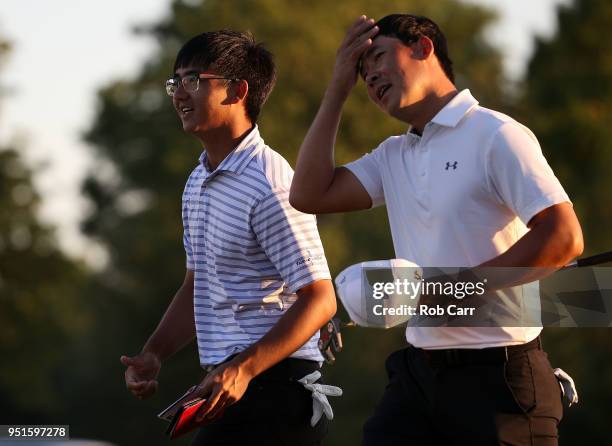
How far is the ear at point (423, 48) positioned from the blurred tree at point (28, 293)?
29.8m

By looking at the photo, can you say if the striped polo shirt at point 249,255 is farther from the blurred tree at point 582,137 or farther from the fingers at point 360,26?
the blurred tree at point 582,137

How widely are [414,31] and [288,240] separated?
100cm

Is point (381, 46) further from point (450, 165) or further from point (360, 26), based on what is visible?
point (450, 165)

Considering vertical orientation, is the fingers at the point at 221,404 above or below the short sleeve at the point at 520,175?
below

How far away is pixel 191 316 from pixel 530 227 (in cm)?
221

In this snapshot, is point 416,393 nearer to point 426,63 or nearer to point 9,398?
point 426,63

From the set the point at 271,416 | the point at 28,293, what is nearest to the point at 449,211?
the point at 271,416

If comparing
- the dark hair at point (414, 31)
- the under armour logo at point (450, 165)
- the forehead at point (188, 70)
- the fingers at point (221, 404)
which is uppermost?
the forehead at point (188, 70)

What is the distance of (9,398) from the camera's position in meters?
37.2

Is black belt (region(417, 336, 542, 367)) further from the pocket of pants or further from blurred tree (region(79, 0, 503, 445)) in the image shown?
blurred tree (region(79, 0, 503, 445))

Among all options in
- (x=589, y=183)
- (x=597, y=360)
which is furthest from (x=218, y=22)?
(x=597, y=360)

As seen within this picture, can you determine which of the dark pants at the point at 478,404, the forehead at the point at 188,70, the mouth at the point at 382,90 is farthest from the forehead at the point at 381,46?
the forehead at the point at 188,70

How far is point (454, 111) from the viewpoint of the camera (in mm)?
4766

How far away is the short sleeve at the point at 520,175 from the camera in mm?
4395
